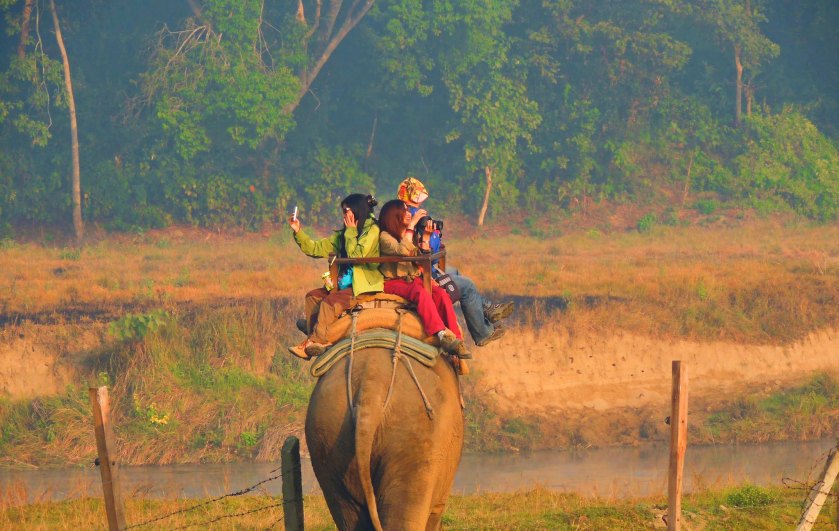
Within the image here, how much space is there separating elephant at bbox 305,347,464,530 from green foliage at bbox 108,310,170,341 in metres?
13.1

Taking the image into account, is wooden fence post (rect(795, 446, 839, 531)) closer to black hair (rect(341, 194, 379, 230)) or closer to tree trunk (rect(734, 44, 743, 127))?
black hair (rect(341, 194, 379, 230))

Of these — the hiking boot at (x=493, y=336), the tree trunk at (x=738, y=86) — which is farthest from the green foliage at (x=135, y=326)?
the tree trunk at (x=738, y=86)

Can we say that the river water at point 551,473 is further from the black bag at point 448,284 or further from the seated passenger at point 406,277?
the seated passenger at point 406,277

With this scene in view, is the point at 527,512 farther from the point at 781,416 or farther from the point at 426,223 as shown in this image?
the point at 781,416

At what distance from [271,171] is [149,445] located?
75.9 feet

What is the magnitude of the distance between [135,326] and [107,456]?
481 inches

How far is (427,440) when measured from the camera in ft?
25.0

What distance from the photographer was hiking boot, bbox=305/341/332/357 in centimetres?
854

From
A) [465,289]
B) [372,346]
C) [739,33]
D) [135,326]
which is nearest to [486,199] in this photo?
[739,33]

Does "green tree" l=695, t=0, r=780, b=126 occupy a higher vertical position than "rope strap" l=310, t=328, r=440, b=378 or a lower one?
higher

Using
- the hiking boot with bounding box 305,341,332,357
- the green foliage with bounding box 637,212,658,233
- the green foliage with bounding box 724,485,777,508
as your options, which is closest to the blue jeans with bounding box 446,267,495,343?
the hiking boot with bounding box 305,341,332,357

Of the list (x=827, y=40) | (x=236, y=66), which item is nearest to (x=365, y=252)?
(x=236, y=66)

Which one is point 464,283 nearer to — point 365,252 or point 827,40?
point 365,252

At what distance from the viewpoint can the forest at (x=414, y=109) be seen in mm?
38438
